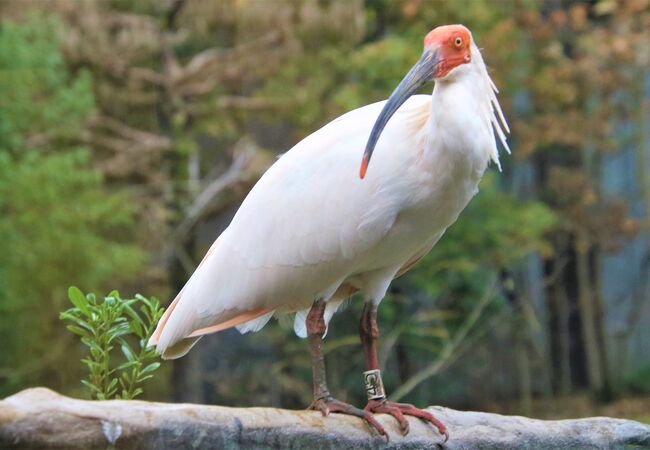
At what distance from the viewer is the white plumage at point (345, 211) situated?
4355 millimetres

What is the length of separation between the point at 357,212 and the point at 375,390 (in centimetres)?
77

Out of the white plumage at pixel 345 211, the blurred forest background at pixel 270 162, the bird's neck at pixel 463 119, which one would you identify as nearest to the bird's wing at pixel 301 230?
the white plumage at pixel 345 211

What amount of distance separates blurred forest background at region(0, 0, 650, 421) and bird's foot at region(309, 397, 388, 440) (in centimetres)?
634

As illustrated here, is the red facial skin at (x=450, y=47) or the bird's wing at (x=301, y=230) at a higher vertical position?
the red facial skin at (x=450, y=47)

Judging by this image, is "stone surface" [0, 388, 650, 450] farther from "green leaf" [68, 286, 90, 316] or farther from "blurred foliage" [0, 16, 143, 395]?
"blurred foliage" [0, 16, 143, 395]

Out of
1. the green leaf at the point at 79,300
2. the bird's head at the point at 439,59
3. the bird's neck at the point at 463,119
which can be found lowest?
the green leaf at the point at 79,300

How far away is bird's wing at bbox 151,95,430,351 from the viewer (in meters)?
4.48

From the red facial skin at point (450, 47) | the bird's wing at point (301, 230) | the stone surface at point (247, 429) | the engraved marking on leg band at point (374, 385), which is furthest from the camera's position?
the engraved marking on leg band at point (374, 385)

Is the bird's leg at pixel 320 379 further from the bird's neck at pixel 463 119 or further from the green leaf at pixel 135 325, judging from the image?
the bird's neck at pixel 463 119

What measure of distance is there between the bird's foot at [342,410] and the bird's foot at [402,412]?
Answer: 9 centimetres

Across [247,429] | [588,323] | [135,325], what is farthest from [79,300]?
[588,323]

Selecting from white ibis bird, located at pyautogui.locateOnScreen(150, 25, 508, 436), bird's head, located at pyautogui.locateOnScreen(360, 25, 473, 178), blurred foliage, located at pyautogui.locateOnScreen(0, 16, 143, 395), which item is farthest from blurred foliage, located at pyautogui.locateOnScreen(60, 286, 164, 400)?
blurred foliage, located at pyautogui.locateOnScreen(0, 16, 143, 395)

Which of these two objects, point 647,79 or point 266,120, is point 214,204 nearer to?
point 266,120

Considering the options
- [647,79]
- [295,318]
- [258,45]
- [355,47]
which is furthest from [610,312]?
[295,318]
